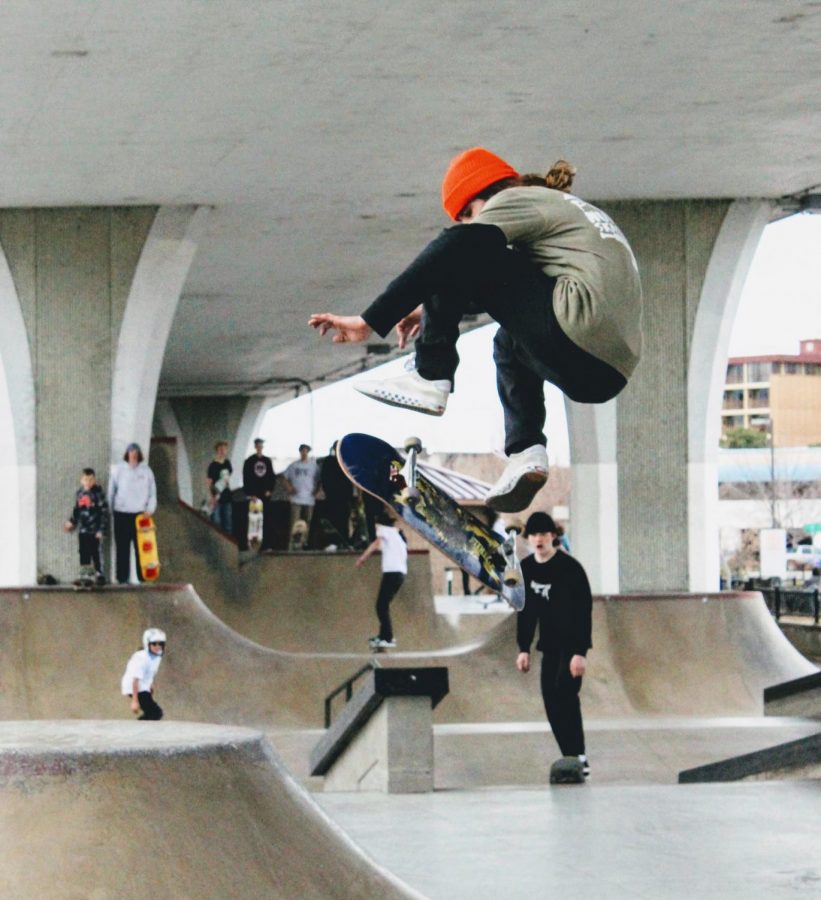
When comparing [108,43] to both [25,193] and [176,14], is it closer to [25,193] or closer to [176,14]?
[176,14]

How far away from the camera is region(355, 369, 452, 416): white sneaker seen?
5.91 metres

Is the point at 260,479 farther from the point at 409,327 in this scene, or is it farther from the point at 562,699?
the point at 409,327

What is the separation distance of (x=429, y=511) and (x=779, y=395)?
12613 centimetres

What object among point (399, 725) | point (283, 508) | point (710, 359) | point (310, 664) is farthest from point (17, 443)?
point (399, 725)

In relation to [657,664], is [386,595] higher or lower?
higher

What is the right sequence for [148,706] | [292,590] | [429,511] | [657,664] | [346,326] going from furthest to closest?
[292,590], [657,664], [148,706], [429,511], [346,326]

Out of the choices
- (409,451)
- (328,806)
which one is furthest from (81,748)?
(328,806)

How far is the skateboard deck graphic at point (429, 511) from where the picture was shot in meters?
6.84

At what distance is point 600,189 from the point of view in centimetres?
2075

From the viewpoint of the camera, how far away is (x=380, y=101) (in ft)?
54.4

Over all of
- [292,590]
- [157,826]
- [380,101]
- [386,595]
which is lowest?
[292,590]

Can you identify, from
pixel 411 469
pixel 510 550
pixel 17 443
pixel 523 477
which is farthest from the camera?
pixel 17 443

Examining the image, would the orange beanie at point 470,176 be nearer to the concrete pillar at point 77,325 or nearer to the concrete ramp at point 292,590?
the concrete pillar at point 77,325

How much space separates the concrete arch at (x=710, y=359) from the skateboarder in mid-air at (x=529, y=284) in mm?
16032
